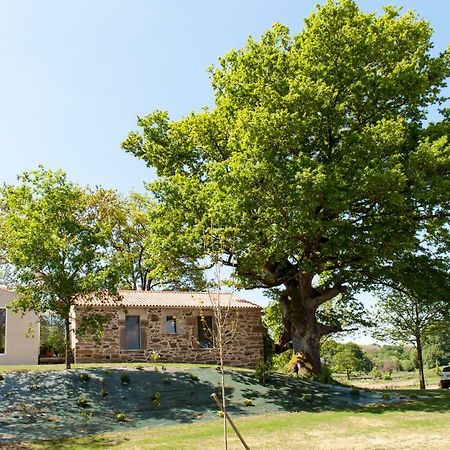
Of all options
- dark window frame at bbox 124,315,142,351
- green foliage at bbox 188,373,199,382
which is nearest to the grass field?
green foliage at bbox 188,373,199,382

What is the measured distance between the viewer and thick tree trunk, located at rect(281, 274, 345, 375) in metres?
23.5

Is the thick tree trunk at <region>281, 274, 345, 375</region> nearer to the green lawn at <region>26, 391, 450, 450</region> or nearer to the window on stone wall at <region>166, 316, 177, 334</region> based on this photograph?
the green lawn at <region>26, 391, 450, 450</region>

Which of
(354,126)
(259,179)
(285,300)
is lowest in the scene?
(285,300)

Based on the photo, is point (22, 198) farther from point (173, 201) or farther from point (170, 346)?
point (170, 346)

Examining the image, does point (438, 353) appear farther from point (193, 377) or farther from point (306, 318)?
point (193, 377)

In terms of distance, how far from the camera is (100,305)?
88.1 feet

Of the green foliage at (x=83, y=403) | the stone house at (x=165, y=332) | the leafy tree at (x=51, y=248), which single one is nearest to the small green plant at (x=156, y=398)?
the green foliage at (x=83, y=403)

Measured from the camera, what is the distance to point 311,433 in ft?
42.4

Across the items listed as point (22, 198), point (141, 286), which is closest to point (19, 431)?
point (22, 198)

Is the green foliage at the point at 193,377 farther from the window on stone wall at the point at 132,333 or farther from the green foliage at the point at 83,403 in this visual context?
the window on stone wall at the point at 132,333

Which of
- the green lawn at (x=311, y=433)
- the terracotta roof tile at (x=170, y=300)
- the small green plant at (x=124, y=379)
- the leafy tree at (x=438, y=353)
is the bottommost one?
the leafy tree at (x=438, y=353)

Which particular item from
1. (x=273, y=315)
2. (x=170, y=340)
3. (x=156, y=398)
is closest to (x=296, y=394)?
(x=156, y=398)

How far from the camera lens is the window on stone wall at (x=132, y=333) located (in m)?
27.8

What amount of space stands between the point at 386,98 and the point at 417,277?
790cm
